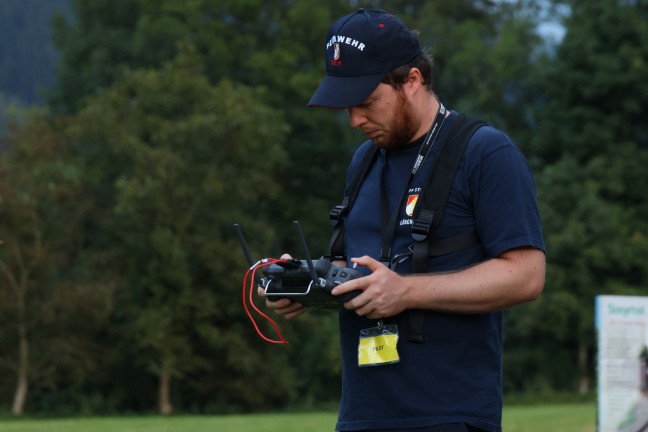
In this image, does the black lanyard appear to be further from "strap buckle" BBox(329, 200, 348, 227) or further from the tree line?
the tree line

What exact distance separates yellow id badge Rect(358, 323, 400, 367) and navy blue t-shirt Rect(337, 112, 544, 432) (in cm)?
2

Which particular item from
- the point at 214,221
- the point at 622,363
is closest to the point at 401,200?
the point at 622,363

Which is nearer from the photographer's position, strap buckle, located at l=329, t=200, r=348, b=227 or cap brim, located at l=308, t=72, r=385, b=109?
cap brim, located at l=308, t=72, r=385, b=109

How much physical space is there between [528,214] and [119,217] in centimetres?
4465

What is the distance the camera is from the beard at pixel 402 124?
3818mm

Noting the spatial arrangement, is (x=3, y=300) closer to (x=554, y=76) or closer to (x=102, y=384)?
(x=102, y=384)

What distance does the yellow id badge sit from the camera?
12.1ft

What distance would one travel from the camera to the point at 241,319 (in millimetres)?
48625

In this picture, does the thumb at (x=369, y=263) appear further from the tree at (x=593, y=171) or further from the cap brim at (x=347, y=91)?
the tree at (x=593, y=171)

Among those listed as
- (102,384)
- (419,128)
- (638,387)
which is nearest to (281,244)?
(102,384)

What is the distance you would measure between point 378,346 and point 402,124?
691 mm

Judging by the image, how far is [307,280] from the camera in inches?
146

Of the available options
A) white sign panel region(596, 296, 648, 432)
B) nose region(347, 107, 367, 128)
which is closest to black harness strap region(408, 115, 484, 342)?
nose region(347, 107, 367, 128)

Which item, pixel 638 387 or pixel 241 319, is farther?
pixel 241 319
